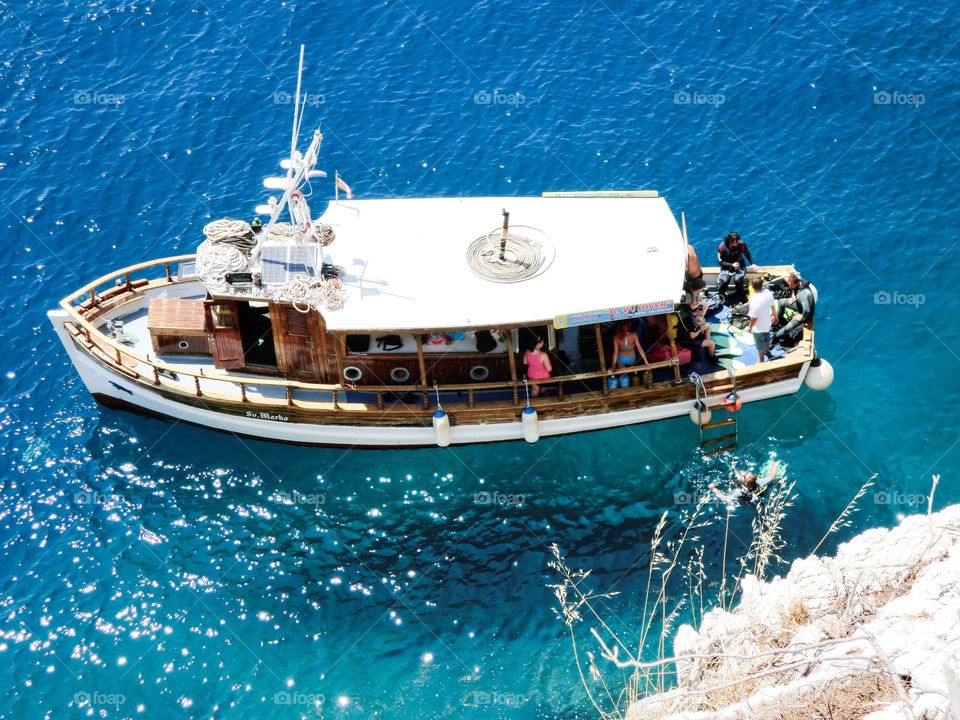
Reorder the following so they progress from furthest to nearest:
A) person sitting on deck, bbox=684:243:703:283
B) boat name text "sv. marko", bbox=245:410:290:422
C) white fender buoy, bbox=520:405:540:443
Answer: boat name text "sv. marko", bbox=245:410:290:422 < person sitting on deck, bbox=684:243:703:283 < white fender buoy, bbox=520:405:540:443

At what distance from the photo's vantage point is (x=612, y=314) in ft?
78.1

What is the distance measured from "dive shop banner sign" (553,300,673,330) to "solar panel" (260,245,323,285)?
6.09 m

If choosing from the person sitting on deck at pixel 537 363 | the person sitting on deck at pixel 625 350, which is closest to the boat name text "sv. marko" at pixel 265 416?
the person sitting on deck at pixel 537 363

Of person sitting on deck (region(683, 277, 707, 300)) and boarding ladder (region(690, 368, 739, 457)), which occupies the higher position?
person sitting on deck (region(683, 277, 707, 300))

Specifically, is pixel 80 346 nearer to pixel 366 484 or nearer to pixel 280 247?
pixel 280 247

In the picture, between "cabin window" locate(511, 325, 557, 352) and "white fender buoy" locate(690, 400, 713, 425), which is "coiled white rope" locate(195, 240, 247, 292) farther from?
"white fender buoy" locate(690, 400, 713, 425)

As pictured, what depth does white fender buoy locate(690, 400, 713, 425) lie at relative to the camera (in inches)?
1003

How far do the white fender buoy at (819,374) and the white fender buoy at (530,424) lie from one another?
23.1ft

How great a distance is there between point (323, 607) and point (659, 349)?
10.2 meters

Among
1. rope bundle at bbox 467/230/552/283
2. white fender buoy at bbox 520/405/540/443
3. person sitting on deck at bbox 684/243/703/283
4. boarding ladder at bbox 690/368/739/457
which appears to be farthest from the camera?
person sitting on deck at bbox 684/243/703/283

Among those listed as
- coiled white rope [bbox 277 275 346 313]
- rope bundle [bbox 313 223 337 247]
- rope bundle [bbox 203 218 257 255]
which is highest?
rope bundle [bbox 203 218 257 255]

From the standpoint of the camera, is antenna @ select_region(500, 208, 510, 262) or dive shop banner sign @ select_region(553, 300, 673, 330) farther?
antenna @ select_region(500, 208, 510, 262)

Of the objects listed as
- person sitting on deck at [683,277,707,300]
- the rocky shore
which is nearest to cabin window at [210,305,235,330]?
person sitting on deck at [683,277,707,300]

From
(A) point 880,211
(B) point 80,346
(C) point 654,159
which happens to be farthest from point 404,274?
(A) point 880,211
